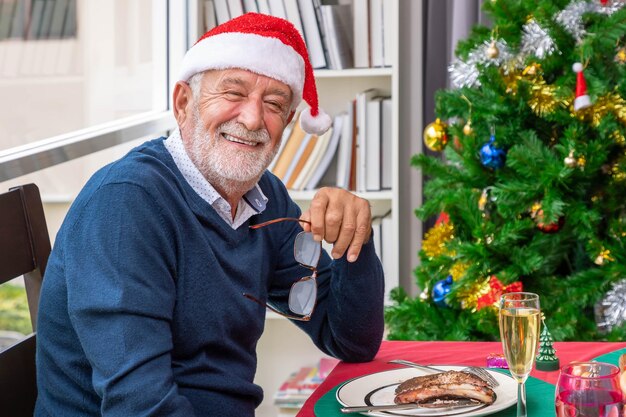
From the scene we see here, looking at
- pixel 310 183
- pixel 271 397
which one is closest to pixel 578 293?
pixel 310 183

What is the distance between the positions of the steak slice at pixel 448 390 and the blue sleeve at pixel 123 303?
300mm

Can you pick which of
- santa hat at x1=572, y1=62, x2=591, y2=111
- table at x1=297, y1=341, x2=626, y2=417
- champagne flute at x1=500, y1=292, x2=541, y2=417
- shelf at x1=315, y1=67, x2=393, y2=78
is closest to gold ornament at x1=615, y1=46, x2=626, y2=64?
santa hat at x1=572, y1=62, x2=591, y2=111

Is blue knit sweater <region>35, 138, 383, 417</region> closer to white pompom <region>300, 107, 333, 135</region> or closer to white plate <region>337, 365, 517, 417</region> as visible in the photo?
white plate <region>337, 365, 517, 417</region>

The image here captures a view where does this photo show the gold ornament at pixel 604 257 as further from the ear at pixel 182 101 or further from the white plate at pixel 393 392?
the ear at pixel 182 101

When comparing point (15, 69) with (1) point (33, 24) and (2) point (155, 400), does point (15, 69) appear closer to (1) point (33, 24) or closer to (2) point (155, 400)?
(1) point (33, 24)

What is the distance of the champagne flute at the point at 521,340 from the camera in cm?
115

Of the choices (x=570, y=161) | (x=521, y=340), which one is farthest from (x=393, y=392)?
(x=570, y=161)

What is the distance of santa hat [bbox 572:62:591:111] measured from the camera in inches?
87.9

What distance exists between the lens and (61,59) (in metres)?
2.41

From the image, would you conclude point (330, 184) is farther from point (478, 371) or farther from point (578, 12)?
point (478, 371)

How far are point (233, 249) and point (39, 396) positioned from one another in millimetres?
373

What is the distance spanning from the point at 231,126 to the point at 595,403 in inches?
32.7

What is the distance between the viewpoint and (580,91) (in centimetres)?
225

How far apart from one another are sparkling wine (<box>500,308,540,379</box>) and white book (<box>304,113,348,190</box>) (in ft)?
6.28
